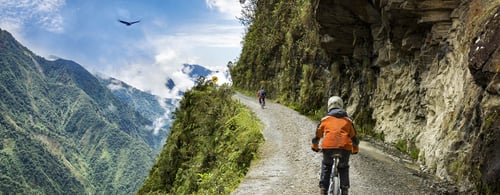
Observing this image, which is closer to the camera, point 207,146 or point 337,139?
→ point 337,139

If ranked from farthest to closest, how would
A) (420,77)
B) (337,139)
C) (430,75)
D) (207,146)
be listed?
1. (207,146)
2. (420,77)
3. (430,75)
4. (337,139)

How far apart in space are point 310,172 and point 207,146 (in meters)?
10.5

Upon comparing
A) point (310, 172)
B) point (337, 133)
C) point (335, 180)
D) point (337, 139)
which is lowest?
point (310, 172)

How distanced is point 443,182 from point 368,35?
1212 cm

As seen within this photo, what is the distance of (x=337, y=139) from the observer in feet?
24.0

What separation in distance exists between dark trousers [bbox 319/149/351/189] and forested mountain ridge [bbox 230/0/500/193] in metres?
2.97

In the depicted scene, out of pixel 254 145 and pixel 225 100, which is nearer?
pixel 254 145

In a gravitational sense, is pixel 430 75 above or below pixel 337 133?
above

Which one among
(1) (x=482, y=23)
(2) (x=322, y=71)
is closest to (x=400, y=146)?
(1) (x=482, y=23)

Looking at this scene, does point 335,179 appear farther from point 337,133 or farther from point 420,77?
point 420,77

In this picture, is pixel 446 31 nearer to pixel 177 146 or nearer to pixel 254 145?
pixel 254 145

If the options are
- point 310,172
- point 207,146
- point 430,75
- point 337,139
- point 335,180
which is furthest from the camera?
point 207,146

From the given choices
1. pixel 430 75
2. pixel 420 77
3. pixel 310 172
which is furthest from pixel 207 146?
pixel 430 75

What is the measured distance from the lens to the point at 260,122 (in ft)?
79.6
